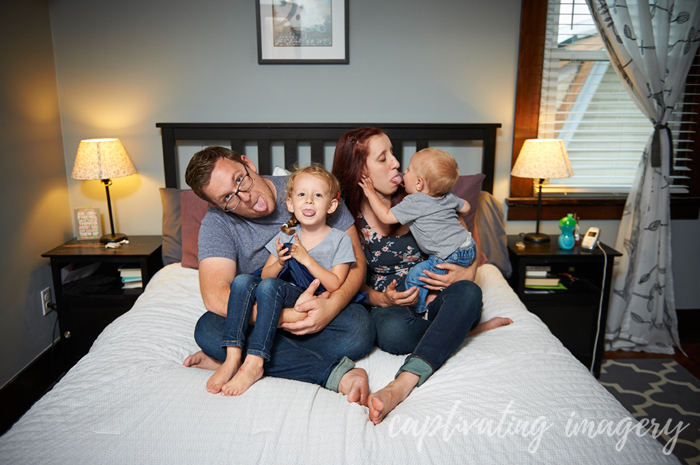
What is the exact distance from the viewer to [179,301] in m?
1.88

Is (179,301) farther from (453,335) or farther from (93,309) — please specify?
(453,335)

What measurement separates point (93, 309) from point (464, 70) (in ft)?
7.76

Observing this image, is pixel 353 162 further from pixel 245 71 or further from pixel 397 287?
pixel 245 71

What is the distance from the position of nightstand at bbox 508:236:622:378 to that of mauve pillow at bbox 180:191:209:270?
1621 mm

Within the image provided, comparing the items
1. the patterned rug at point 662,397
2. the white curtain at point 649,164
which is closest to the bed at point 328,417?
the patterned rug at point 662,397

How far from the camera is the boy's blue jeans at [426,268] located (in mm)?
1705

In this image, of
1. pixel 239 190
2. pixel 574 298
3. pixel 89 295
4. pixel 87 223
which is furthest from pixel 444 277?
pixel 87 223

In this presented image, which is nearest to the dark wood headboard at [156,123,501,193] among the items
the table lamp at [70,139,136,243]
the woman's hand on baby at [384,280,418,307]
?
the table lamp at [70,139,136,243]

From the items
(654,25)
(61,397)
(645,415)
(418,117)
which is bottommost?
(645,415)

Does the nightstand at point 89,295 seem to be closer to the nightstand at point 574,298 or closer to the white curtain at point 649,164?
the nightstand at point 574,298

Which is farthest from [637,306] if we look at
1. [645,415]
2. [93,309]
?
[93,309]

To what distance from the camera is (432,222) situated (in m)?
1.71

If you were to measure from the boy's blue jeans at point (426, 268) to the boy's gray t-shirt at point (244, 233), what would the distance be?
32 cm

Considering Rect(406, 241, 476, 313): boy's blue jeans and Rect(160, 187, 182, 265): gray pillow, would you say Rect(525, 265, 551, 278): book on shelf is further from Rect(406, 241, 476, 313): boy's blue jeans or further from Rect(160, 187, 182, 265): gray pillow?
Rect(160, 187, 182, 265): gray pillow
